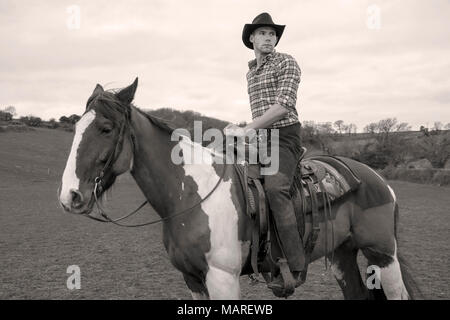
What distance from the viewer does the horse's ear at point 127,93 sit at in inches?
135

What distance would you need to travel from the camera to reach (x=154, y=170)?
3.63 metres

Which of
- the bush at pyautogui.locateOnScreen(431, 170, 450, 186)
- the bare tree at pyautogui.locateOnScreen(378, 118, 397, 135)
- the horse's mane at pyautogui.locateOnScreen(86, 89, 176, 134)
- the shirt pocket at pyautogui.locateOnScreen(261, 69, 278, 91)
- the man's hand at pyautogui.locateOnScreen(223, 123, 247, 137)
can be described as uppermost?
the bare tree at pyautogui.locateOnScreen(378, 118, 397, 135)

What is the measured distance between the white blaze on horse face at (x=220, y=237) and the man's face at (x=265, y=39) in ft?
4.81

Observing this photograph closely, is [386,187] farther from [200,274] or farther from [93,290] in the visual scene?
[93,290]

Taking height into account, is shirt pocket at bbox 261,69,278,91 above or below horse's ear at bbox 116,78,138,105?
above

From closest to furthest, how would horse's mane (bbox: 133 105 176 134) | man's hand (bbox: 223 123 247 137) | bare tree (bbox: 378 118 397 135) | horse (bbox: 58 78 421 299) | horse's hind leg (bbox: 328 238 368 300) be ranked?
horse (bbox: 58 78 421 299) → horse's mane (bbox: 133 105 176 134) → man's hand (bbox: 223 123 247 137) → horse's hind leg (bbox: 328 238 368 300) → bare tree (bbox: 378 118 397 135)

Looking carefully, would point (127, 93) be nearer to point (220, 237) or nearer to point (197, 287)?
point (220, 237)

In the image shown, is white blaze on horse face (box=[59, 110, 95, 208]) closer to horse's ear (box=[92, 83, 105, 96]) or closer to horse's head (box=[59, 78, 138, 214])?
horse's head (box=[59, 78, 138, 214])

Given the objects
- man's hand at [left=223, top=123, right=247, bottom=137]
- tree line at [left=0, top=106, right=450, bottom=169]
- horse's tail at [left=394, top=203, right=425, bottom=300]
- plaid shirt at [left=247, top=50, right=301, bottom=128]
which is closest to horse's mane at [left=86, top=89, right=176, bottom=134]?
man's hand at [left=223, top=123, right=247, bottom=137]

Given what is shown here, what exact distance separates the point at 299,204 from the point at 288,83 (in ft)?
4.15

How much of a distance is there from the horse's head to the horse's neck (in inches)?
5.1

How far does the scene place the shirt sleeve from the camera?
12.8 ft

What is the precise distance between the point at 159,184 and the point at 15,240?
10.7 m

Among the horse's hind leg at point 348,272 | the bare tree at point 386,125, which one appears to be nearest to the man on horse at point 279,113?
the horse's hind leg at point 348,272
